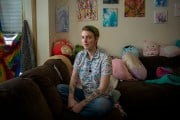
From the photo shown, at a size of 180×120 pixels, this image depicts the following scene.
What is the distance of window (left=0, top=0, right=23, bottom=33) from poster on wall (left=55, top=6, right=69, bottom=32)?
23.0 inches

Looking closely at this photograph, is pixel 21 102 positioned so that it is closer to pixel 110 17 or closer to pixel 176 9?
pixel 110 17

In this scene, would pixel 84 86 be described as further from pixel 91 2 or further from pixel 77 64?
pixel 91 2

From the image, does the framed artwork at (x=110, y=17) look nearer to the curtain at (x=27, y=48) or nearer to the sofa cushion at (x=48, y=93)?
the curtain at (x=27, y=48)

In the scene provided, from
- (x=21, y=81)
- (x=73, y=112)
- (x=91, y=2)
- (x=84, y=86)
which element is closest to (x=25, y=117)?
(x=21, y=81)

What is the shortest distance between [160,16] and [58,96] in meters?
2.82

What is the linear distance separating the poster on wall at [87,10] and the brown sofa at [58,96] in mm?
1049

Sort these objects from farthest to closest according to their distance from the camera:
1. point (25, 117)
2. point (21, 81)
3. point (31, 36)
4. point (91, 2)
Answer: point (91, 2)
point (31, 36)
point (21, 81)
point (25, 117)

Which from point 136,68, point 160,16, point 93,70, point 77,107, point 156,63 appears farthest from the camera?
point 160,16

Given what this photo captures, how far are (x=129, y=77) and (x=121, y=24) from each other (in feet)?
3.24

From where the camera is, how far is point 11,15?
4.00 m

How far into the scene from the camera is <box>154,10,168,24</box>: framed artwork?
439cm

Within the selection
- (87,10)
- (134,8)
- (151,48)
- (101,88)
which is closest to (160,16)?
(134,8)

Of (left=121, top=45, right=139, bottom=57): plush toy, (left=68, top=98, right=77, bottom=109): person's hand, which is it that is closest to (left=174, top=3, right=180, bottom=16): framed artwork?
(left=121, top=45, right=139, bottom=57): plush toy

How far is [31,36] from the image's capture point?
3840 mm
